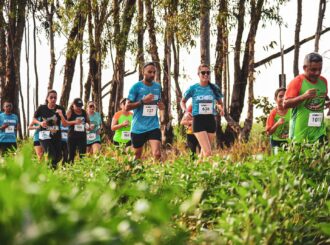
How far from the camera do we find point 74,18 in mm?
27406

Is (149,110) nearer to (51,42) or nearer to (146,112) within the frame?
(146,112)

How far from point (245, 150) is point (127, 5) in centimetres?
1234

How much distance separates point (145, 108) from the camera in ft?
35.6

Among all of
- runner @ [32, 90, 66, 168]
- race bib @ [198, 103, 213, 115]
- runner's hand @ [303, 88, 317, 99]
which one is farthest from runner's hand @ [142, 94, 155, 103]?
runner @ [32, 90, 66, 168]

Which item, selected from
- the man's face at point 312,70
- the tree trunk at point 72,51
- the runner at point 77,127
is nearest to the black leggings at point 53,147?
the runner at point 77,127

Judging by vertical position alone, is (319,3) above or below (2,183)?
above

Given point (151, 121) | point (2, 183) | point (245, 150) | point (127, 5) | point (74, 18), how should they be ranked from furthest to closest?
point (74, 18) < point (127, 5) < point (245, 150) < point (151, 121) < point (2, 183)

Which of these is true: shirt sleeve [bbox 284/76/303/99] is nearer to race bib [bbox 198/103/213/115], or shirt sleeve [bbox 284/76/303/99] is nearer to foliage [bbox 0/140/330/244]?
foliage [bbox 0/140/330/244]

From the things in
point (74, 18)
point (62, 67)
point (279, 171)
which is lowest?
point (279, 171)

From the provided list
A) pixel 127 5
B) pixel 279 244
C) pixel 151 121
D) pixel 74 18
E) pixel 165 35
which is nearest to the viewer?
pixel 279 244

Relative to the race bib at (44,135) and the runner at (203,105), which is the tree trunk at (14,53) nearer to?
the race bib at (44,135)

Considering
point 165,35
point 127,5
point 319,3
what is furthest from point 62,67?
point 319,3

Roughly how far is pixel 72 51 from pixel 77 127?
1201 centimetres

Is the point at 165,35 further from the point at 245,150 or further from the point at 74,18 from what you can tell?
the point at 245,150
